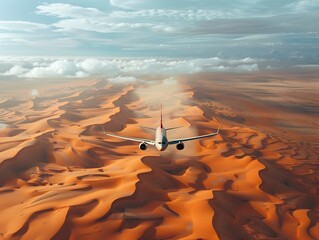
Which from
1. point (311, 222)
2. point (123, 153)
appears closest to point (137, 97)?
point (123, 153)

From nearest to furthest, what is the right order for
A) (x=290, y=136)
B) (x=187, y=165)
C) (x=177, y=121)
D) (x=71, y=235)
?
1. (x=71, y=235)
2. (x=187, y=165)
3. (x=290, y=136)
4. (x=177, y=121)

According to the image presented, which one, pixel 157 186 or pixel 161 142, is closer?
pixel 161 142

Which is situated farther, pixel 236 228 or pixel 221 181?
pixel 221 181

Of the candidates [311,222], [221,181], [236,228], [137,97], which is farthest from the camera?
[137,97]

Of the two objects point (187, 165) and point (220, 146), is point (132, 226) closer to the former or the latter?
point (187, 165)

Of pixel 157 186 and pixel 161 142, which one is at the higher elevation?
pixel 161 142

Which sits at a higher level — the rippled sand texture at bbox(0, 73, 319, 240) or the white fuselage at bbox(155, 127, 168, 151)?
the white fuselage at bbox(155, 127, 168, 151)

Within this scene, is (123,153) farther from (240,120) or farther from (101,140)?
(240,120)

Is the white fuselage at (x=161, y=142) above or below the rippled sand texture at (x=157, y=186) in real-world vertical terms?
above

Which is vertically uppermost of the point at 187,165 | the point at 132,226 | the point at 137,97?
the point at 132,226

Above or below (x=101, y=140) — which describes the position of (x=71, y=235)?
above
